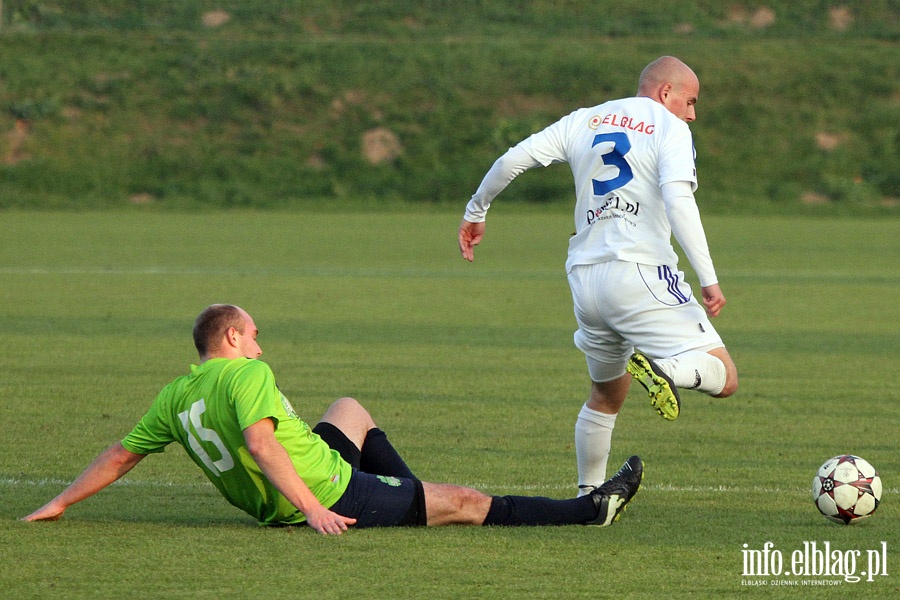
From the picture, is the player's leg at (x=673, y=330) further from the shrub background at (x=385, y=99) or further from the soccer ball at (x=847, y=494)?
the shrub background at (x=385, y=99)

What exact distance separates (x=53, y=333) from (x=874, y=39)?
48.7 metres

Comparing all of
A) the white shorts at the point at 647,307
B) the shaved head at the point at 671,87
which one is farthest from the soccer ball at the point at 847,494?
the shaved head at the point at 671,87

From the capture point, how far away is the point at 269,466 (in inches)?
212

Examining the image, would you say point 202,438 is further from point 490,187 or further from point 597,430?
point 597,430

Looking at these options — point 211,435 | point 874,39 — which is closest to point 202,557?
point 211,435

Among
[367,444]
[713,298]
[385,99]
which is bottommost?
[367,444]

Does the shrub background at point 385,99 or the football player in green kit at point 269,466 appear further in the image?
the shrub background at point 385,99

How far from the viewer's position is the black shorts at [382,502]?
5773mm

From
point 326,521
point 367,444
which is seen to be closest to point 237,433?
point 326,521

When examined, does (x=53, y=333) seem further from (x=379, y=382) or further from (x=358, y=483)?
(x=358, y=483)

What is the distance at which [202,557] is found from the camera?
5332mm
